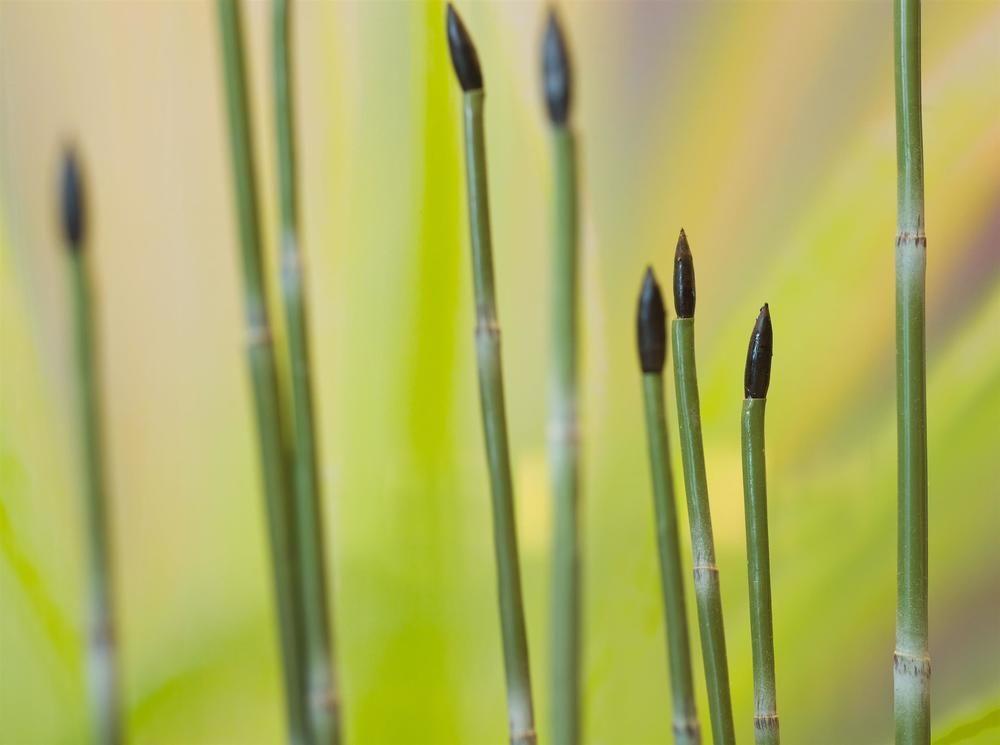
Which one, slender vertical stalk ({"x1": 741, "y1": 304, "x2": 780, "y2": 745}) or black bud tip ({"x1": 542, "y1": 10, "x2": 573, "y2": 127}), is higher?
black bud tip ({"x1": 542, "y1": 10, "x2": 573, "y2": 127})

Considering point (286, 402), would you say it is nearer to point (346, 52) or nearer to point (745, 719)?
point (346, 52)

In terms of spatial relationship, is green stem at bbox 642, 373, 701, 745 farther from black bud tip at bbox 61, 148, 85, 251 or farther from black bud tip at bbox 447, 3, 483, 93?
black bud tip at bbox 61, 148, 85, 251

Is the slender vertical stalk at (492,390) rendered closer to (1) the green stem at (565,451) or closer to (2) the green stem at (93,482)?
(1) the green stem at (565,451)

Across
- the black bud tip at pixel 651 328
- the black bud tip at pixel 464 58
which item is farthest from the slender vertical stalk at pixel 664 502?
the black bud tip at pixel 464 58

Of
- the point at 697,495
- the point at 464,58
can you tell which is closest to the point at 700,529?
the point at 697,495

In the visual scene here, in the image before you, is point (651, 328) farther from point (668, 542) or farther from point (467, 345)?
point (467, 345)

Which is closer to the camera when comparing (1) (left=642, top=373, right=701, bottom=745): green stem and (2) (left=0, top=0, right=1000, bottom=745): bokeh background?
(1) (left=642, top=373, right=701, bottom=745): green stem

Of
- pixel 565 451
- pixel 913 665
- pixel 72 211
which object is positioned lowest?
pixel 913 665

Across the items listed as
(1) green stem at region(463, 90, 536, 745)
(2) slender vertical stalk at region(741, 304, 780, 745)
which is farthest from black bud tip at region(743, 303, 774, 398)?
(1) green stem at region(463, 90, 536, 745)
